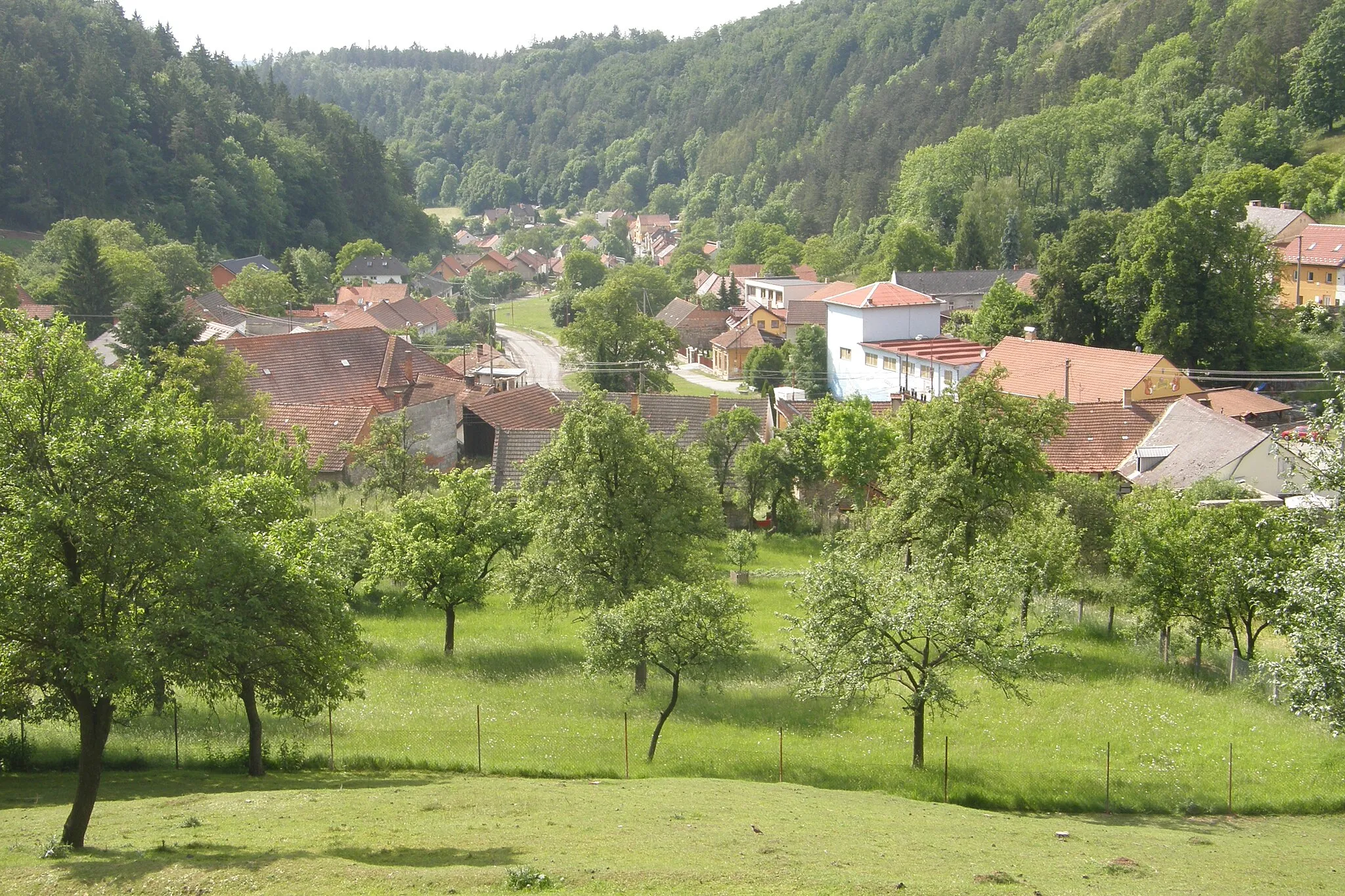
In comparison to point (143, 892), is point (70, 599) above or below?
above

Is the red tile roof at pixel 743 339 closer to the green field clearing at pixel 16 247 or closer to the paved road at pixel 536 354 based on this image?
the paved road at pixel 536 354

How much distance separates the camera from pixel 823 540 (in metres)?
37.8

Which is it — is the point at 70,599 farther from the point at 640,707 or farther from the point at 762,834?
the point at 640,707

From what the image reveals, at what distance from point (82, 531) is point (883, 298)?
51448 millimetres

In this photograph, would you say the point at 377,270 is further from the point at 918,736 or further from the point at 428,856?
the point at 428,856

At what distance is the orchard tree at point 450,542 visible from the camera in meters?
24.8

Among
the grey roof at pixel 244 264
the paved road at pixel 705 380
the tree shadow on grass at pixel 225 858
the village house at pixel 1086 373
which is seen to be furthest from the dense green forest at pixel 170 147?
the tree shadow on grass at pixel 225 858

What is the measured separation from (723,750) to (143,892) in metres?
10.0

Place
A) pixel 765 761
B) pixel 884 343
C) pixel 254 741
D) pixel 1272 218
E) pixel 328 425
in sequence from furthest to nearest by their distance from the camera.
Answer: pixel 1272 218 → pixel 884 343 → pixel 328 425 → pixel 765 761 → pixel 254 741

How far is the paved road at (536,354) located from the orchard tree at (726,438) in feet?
75.8

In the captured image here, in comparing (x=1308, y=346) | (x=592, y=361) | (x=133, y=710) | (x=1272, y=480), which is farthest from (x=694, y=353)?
(x=133, y=710)

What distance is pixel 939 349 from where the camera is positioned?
5500 centimetres

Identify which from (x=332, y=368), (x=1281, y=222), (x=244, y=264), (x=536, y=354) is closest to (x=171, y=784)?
(x=332, y=368)

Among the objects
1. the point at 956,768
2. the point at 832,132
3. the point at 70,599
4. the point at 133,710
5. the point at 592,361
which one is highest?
the point at 832,132
